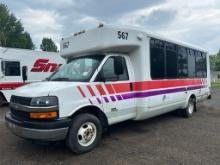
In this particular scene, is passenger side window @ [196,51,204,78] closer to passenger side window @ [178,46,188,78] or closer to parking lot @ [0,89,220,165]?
passenger side window @ [178,46,188,78]

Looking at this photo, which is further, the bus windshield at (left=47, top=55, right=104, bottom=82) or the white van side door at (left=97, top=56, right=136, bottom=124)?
the white van side door at (left=97, top=56, right=136, bottom=124)

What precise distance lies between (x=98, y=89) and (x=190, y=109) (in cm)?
517

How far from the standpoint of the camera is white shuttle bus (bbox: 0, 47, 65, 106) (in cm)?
1128

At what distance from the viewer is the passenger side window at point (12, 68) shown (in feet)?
37.4

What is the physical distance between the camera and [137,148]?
504cm

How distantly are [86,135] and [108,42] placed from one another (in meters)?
2.23

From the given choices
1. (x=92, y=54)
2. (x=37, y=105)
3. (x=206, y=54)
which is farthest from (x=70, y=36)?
(x=206, y=54)

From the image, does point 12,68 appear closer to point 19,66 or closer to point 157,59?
point 19,66

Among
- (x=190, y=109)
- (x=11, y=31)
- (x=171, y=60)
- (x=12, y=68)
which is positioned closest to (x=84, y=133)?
(x=171, y=60)

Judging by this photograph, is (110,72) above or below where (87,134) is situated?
above

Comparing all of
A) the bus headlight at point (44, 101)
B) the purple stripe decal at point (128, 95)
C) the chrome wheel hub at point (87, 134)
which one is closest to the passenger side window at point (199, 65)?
the purple stripe decal at point (128, 95)

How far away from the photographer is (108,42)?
5.34 meters

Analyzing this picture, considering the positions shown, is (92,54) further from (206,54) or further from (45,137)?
(206,54)

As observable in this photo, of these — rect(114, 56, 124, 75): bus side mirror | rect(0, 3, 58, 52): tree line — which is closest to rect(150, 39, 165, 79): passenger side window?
rect(114, 56, 124, 75): bus side mirror
